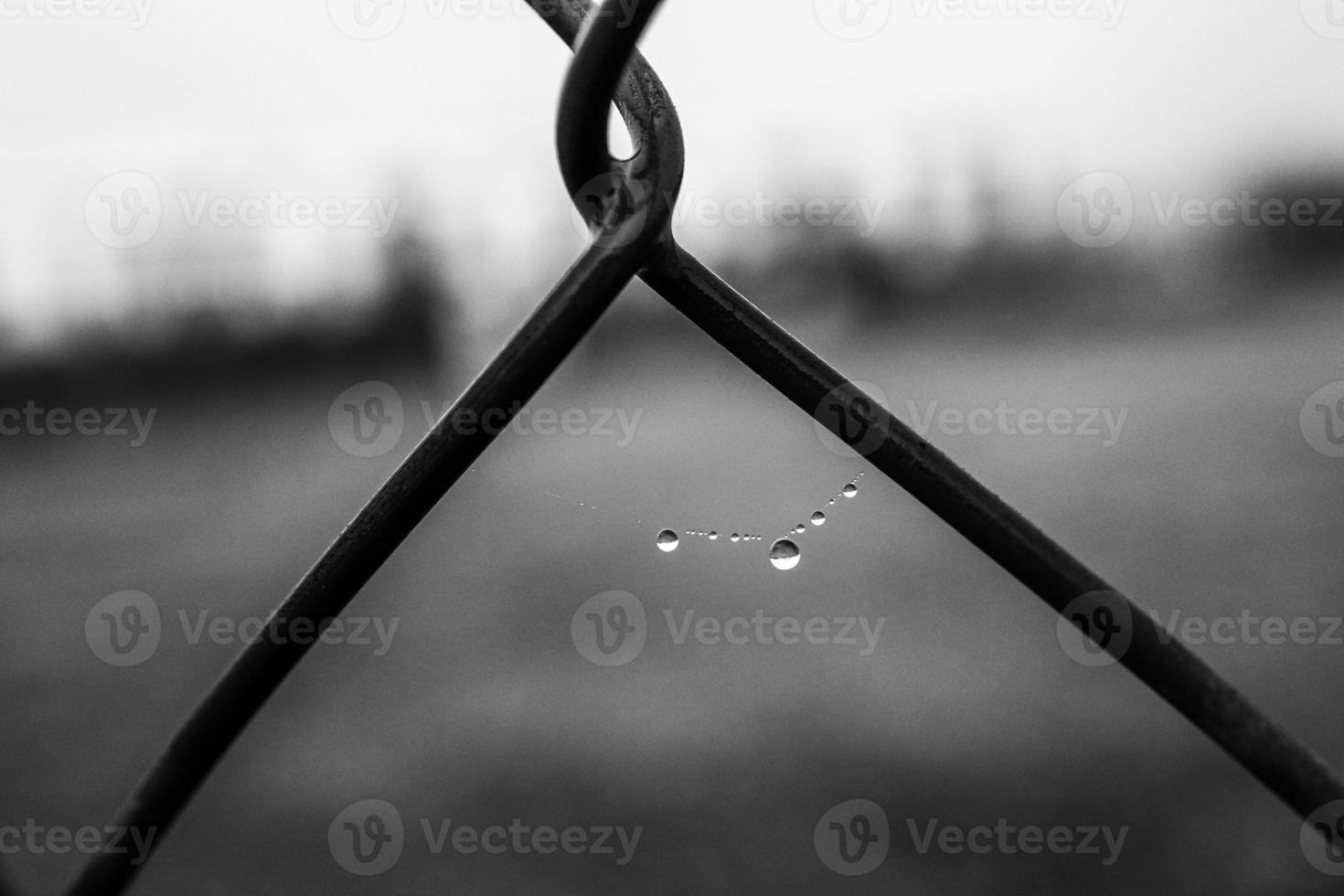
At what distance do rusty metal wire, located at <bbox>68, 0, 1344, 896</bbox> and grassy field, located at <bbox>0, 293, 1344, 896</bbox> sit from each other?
1643 millimetres

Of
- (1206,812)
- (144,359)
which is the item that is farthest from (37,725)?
(144,359)

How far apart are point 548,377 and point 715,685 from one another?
101 inches

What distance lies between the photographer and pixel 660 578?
12.6 feet

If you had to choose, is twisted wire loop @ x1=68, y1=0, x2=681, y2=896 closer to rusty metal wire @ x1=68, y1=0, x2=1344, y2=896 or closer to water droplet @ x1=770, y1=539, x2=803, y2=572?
→ rusty metal wire @ x1=68, y1=0, x2=1344, y2=896

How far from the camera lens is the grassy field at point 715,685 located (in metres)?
1.95

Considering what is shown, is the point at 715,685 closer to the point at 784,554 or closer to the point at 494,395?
the point at 784,554

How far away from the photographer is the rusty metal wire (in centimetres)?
27

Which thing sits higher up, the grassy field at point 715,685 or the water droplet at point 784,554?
the water droplet at point 784,554

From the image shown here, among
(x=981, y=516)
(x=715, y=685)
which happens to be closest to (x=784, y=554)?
(x=981, y=516)

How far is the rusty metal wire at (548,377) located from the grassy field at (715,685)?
5.39 ft

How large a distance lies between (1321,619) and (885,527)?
2.04 meters

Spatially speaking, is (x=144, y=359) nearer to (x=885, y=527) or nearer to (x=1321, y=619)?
(x=885, y=527)

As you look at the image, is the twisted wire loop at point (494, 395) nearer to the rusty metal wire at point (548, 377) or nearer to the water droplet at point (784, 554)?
the rusty metal wire at point (548, 377)

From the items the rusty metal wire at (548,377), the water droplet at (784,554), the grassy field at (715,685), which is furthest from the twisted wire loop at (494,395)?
the grassy field at (715,685)
